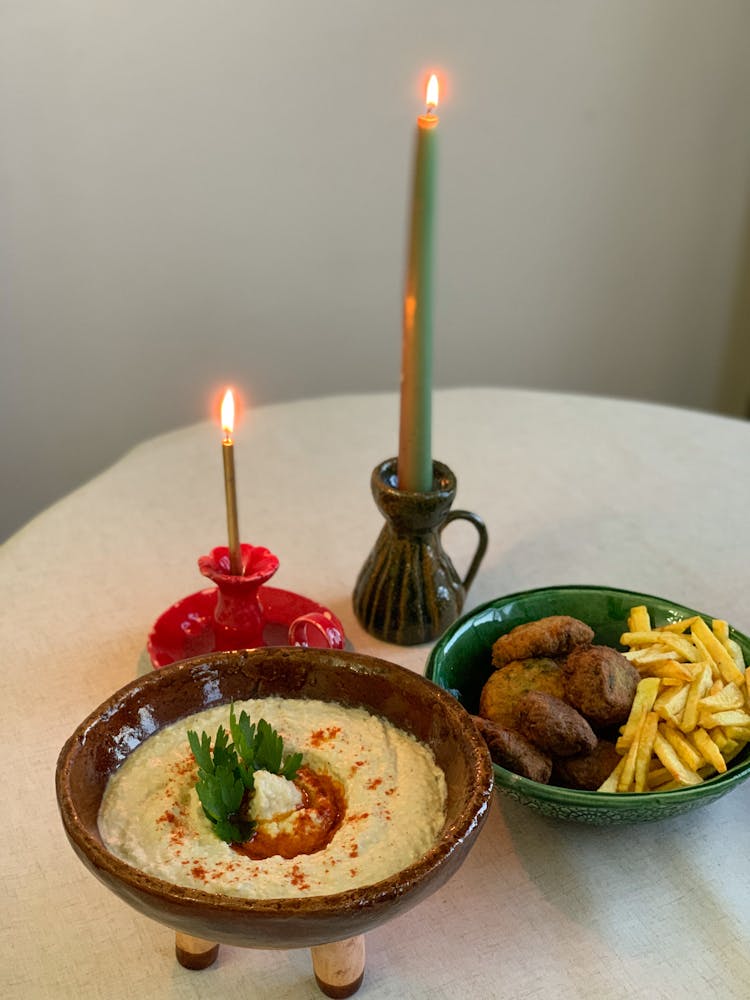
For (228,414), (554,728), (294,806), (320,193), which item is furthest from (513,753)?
(320,193)

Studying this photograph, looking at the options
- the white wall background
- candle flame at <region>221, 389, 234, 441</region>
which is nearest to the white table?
candle flame at <region>221, 389, 234, 441</region>

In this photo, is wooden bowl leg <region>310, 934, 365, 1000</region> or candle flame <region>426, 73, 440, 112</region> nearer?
wooden bowl leg <region>310, 934, 365, 1000</region>

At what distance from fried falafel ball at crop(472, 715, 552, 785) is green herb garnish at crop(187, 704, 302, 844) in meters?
0.14

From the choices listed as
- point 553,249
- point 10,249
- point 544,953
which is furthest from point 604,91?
point 544,953

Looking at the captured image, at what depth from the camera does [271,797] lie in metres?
0.74

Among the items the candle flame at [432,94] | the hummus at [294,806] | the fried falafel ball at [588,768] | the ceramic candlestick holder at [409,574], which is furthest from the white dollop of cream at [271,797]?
the candle flame at [432,94]

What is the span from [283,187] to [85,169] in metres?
0.38

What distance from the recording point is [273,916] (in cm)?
62

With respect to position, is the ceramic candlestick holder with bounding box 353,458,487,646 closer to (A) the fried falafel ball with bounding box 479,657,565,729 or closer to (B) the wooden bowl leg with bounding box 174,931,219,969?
(A) the fried falafel ball with bounding box 479,657,565,729

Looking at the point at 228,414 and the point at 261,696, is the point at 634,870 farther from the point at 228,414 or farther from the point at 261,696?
the point at 228,414

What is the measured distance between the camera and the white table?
0.77m

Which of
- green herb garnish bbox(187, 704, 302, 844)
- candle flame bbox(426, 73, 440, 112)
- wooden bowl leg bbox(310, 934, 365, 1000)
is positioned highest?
candle flame bbox(426, 73, 440, 112)

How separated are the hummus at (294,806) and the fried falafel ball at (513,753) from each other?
0.18ft

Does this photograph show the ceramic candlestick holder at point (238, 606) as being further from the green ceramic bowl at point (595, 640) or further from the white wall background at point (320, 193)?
the white wall background at point (320, 193)
